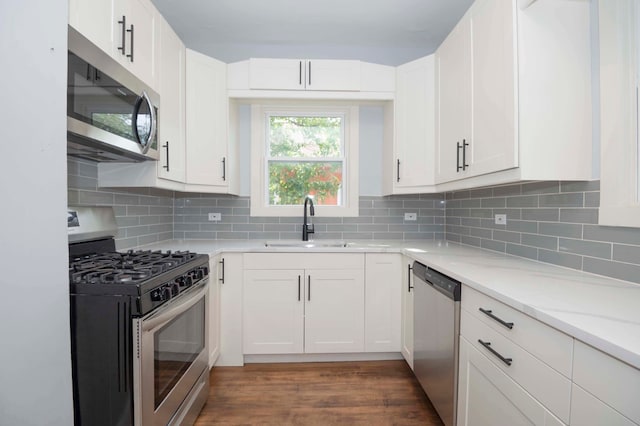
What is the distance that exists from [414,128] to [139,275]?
215cm

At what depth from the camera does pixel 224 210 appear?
2.87 m

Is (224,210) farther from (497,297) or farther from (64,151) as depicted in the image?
(497,297)

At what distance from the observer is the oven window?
4.29 feet

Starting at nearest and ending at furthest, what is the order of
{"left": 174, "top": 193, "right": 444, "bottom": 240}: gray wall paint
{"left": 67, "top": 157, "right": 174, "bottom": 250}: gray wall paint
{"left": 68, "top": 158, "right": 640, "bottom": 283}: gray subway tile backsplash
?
1. {"left": 68, "top": 158, "right": 640, "bottom": 283}: gray subway tile backsplash
2. {"left": 67, "top": 157, "right": 174, "bottom": 250}: gray wall paint
3. {"left": 174, "top": 193, "right": 444, "bottom": 240}: gray wall paint

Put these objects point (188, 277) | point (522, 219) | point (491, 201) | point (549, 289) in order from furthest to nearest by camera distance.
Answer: point (491, 201) < point (522, 219) < point (188, 277) < point (549, 289)

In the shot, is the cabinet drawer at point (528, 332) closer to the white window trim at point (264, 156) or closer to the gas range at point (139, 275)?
the gas range at point (139, 275)

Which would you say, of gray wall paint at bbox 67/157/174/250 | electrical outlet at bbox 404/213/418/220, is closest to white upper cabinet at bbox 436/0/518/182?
electrical outlet at bbox 404/213/418/220

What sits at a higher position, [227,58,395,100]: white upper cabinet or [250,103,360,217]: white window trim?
[227,58,395,100]: white upper cabinet

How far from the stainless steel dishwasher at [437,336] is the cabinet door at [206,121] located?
1691 millimetres

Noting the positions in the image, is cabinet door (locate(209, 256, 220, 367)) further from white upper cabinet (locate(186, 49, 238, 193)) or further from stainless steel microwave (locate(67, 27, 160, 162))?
stainless steel microwave (locate(67, 27, 160, 162))

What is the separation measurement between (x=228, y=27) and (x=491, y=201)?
8.24 ft

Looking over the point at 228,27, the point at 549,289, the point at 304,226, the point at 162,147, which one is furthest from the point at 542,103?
the point at 228,27

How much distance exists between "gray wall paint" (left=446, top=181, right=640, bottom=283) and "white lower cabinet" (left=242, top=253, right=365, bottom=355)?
98cm

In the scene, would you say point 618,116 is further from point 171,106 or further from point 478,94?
point 171,106
